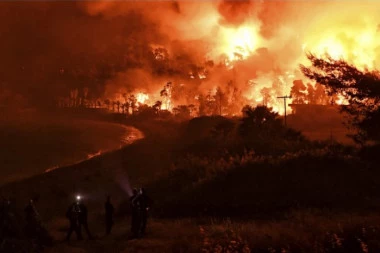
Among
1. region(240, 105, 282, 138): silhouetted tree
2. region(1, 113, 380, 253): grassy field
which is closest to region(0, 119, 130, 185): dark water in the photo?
region(1, 113, 380, 253): grassy field

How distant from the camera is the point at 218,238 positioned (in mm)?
17406

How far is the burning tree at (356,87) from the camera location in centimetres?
1958

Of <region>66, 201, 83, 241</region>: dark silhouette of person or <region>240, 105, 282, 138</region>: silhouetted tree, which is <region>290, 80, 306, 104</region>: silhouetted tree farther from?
<region>66, 201, 83, 241</region>: dark silhouette of person

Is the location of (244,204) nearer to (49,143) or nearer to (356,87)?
(356,87)

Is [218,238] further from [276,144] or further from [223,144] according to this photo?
[223,144]

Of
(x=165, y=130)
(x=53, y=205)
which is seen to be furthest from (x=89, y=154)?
(x=53, y=205)

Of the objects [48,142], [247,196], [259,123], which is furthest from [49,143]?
[247,196]

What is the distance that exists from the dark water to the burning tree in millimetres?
47474

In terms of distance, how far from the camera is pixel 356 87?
65.5ft

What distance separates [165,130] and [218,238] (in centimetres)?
8254

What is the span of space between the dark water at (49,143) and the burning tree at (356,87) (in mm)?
47474

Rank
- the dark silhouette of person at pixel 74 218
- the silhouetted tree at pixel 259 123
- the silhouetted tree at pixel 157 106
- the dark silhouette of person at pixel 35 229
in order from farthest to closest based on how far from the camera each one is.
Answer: the silhouetted tree at pixel 157 106 → the silhouetted tree at pixel 259 123 → the dark silhouette of person at pixel 74 218 → the dark silhouette of person at pixel 35 229

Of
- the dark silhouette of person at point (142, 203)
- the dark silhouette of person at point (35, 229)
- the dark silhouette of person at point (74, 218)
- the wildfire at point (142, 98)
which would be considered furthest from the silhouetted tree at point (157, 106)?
the dark silhouette of person at point (35, 229)

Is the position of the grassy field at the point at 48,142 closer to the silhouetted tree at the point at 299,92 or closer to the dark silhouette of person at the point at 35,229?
the silhouetted tree at the point at 299,92
